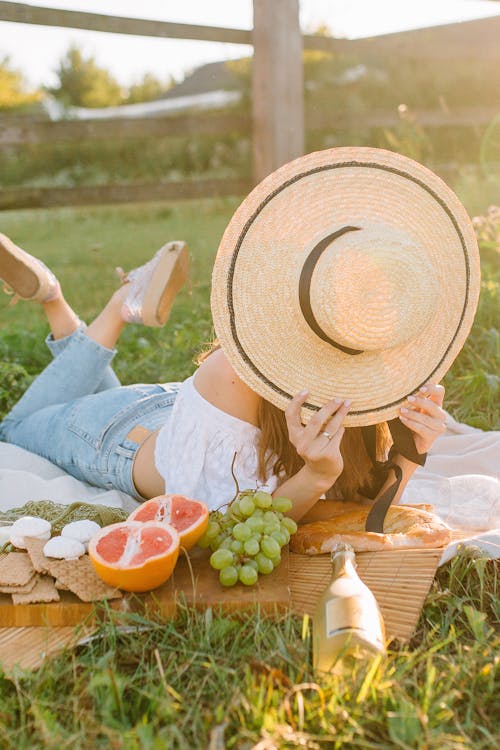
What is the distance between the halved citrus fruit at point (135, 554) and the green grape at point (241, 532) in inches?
6.3

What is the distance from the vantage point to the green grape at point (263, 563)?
2.09 metres

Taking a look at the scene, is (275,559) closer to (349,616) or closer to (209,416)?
(349,616)

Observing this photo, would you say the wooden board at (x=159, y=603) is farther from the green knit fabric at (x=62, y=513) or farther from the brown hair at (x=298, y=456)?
the brown hair at (x=298, y=456)

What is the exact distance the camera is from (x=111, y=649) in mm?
1852

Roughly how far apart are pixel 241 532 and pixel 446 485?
1137 mm

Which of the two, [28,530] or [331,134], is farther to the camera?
[331,134]

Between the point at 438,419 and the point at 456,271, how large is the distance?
16.5 inches

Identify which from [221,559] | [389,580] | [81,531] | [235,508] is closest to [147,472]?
[81,531]

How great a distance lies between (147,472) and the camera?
284 cm

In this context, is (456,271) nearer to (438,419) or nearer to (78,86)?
(438,419)

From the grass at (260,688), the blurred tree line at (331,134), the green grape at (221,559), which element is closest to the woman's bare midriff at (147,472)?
the green grape at (221,559)

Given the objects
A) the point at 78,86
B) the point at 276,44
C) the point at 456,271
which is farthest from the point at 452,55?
the point at 78,86

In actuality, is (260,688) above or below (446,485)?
above

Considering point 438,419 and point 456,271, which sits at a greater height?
point 456,271
